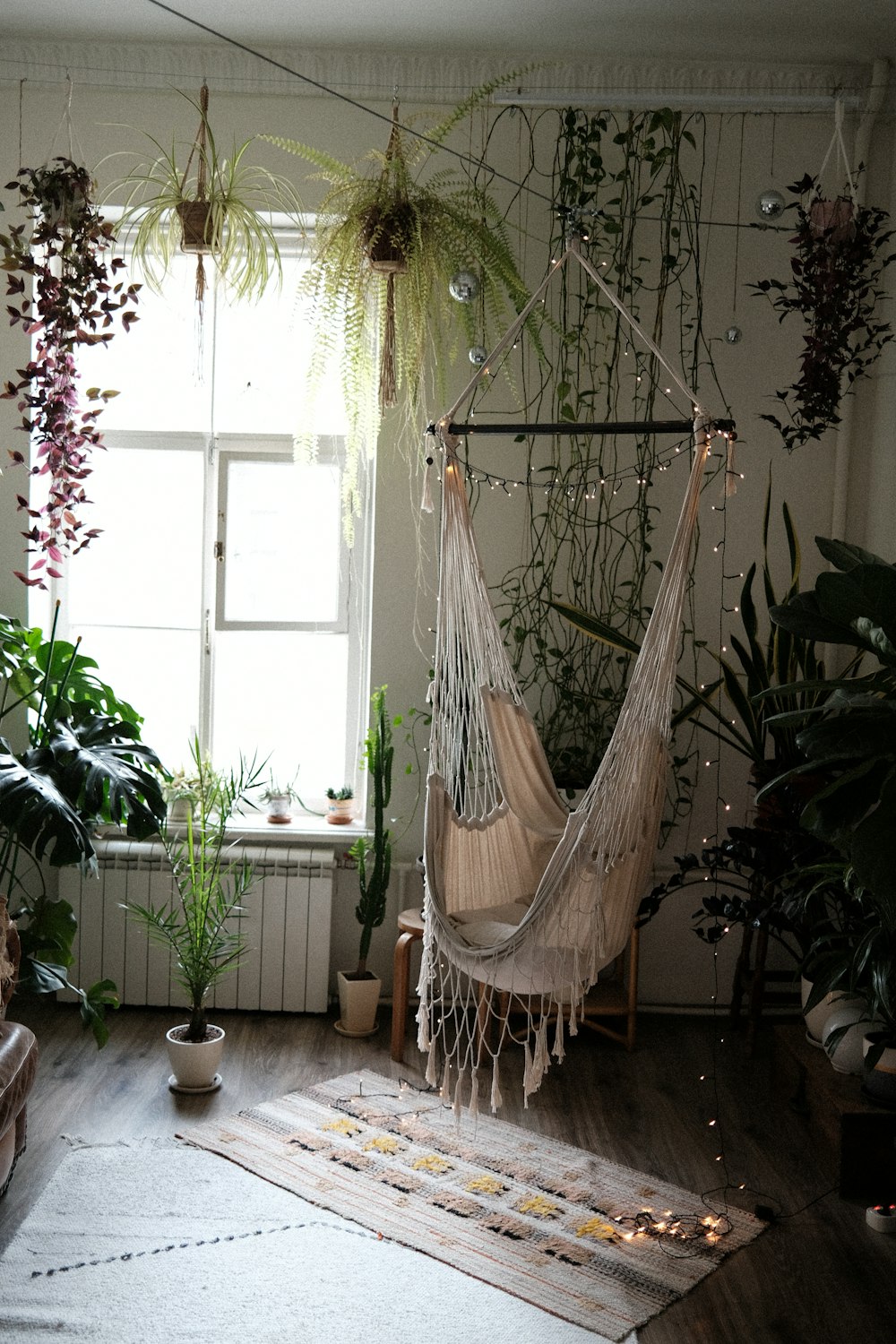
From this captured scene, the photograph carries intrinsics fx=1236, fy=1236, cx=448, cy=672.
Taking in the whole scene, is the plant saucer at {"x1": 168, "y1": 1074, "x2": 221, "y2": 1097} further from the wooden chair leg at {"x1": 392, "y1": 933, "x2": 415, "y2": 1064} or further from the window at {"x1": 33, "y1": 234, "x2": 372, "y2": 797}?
the window at {"x1": 33, "y1": 234, "x2": 372, "y2": 797}

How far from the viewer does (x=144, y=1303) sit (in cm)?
224

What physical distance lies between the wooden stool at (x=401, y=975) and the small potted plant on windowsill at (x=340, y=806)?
517mm

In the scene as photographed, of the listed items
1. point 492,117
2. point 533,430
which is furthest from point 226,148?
point 533,430

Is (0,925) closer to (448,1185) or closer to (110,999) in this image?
(110,999)

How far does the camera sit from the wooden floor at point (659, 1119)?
2.33 m

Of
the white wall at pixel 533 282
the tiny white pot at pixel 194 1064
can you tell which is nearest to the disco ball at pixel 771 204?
the white wall at pixel 533 282

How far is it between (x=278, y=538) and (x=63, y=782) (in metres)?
1.16

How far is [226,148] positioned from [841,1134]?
3.13 meters

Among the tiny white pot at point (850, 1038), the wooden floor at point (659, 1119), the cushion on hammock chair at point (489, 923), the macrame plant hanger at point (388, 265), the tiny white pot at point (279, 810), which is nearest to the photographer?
the wooden floor at point (659, 1119)

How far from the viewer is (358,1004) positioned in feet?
11.8

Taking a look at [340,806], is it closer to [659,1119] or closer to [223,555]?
[223,555]

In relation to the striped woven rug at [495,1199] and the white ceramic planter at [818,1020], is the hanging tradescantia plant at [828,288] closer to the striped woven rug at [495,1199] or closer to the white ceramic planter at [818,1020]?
the white ceramic planter at [818,1020]

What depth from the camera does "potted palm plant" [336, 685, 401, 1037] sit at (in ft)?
11.8

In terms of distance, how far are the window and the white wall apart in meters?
0.21
